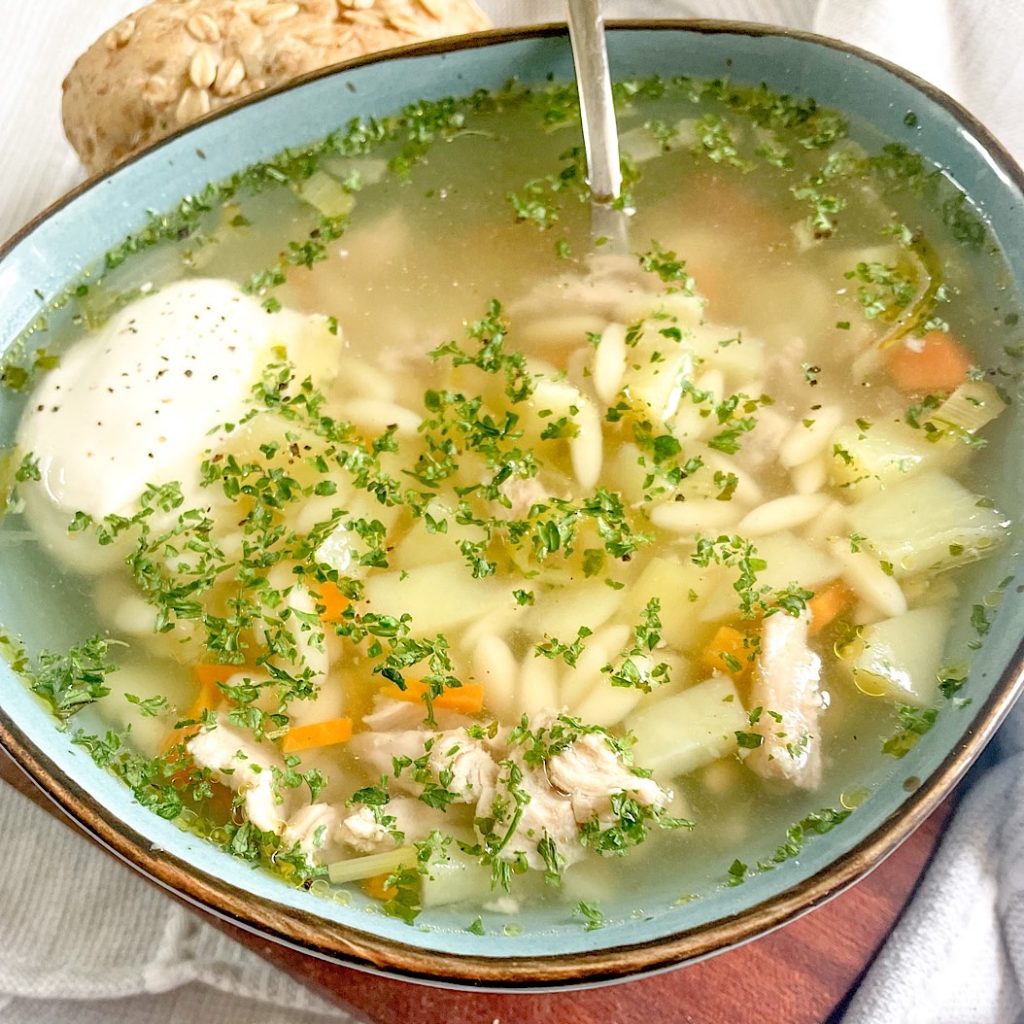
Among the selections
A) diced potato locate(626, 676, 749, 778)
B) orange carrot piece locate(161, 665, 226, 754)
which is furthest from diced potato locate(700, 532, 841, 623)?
orange carrot piece locate(161, 665, 226, 754)

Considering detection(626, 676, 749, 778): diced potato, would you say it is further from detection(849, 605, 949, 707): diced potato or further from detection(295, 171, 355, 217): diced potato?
detection(295, 171, 355, 217): diced potato

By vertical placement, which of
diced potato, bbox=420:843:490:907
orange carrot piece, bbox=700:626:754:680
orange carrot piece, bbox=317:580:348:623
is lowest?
diced potato, bbox=420:843:490:907

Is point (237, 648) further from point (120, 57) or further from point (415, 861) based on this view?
point (120, 57)

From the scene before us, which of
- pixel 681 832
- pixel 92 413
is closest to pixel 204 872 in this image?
pixel 681 832

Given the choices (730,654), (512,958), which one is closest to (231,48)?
(730,654)

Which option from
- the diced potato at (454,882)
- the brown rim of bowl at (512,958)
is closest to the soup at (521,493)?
the diced potato at (454,882)
